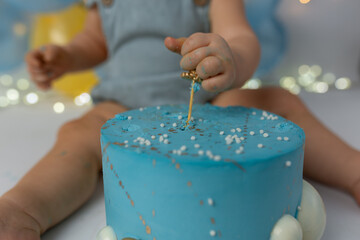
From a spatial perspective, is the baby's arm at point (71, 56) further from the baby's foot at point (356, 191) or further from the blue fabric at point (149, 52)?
the baby's foot at point (356, 191)

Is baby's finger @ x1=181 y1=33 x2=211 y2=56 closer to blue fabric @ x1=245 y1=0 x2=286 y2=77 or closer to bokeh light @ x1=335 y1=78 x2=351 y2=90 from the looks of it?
blue fabric @ x1=245 y1=0 x2=286 y2=77

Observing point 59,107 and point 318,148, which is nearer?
point 318,148

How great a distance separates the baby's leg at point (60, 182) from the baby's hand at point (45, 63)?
0.17m

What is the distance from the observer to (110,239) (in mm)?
504

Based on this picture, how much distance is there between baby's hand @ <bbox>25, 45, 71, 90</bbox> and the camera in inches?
34.0

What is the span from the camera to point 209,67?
1.66 feet

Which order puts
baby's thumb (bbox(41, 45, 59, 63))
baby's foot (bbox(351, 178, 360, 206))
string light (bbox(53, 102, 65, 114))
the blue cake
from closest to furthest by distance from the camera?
the blue cake < baby's foot (bbox(351, 178, 360, 206)) < baby's thumb (bbox(41, 45, 59, 63)) < string light (bbox(53, 102, 65, 114))

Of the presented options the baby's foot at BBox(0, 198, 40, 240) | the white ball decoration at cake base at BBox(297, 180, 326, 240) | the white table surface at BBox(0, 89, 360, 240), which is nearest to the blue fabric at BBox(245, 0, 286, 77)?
the white table surface at BBox(0, 89, 360, 240)

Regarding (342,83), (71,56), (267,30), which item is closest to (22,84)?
(71,56)

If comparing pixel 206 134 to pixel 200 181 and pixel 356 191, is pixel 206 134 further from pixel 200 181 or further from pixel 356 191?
pixel 356 191

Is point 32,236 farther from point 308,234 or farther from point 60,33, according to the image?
point 60,33

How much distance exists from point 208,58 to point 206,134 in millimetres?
104

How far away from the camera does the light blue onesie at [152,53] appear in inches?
35.2

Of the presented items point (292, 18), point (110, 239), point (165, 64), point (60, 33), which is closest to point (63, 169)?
point (110, 239)
